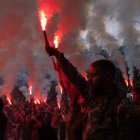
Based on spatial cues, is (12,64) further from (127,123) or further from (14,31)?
(127,123)

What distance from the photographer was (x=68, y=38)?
9617 mm

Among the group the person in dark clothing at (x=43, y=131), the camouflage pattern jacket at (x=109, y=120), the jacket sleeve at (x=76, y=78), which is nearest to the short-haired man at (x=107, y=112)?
the camouflage pattern jacket at (x=109, y=120)

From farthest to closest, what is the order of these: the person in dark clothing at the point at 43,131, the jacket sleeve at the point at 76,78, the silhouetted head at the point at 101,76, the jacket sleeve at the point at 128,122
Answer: the person in dark clothing at the point at 43,131
the jacket sleeve at the point at 76,78
the silhouetted head at the point at 101,76
the jacket sleeve at the point at 128,122

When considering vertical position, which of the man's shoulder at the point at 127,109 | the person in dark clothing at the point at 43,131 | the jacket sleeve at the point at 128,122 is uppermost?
the person in dark clothing at the point at 43,131

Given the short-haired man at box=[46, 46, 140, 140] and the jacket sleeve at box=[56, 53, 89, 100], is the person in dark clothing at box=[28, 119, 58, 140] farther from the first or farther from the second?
the short-haired man at box=[46, 46, 140, 140]

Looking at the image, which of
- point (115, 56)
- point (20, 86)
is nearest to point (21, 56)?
point (115, 56)

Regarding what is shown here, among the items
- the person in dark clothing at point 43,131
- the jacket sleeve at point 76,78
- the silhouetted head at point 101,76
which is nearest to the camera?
the silhouetted head at point 101,76

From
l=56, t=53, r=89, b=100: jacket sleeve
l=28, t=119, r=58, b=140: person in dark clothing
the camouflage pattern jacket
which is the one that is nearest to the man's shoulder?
the camouflage pattern jacket

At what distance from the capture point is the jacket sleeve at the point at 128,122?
127 cm

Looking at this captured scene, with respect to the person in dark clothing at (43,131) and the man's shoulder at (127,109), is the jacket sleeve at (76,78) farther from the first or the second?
the person in dark clothing at (43,131)

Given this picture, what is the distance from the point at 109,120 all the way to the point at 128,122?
16cm

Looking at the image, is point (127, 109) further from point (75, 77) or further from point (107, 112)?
point (75, 77)

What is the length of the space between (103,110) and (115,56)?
14.4 metres

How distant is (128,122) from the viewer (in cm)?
130
